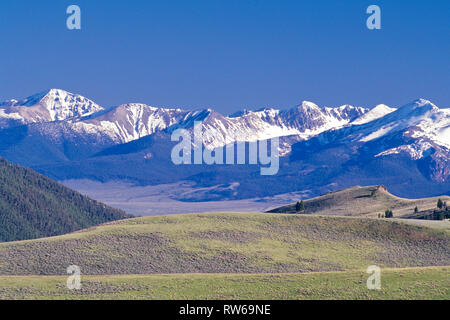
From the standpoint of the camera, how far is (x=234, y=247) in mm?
145625

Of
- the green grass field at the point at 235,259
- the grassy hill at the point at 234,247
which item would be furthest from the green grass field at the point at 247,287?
the grassy hill at the point at 234,247

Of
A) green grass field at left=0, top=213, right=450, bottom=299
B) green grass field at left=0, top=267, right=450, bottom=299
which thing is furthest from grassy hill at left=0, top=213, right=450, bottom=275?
green grass field at left=0, top=267, right=450, bottom=299

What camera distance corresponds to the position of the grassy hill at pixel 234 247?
5271 inches

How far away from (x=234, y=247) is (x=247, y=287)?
131ft

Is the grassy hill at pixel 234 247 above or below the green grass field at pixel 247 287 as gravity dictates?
above

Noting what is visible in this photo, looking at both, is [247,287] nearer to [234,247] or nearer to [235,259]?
[235,259]

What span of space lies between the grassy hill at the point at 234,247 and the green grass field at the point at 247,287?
2038 cm

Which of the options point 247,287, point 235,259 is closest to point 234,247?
point 235,259

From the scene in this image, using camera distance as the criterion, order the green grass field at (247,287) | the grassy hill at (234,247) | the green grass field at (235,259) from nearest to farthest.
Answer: the green grass field at (247,287) < the green grass field at (235,259) < the grassy hill at (234,247)

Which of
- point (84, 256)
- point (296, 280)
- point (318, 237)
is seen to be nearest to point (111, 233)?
point (84, 256)

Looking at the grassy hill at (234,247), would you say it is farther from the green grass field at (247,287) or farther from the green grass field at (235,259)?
the green grass field at (247,287)

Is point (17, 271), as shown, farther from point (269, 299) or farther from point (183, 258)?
point (269, 299)

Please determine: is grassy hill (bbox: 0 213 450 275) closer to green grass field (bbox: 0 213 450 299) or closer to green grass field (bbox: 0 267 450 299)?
green grass field (bbox: 0 213 450 299)
